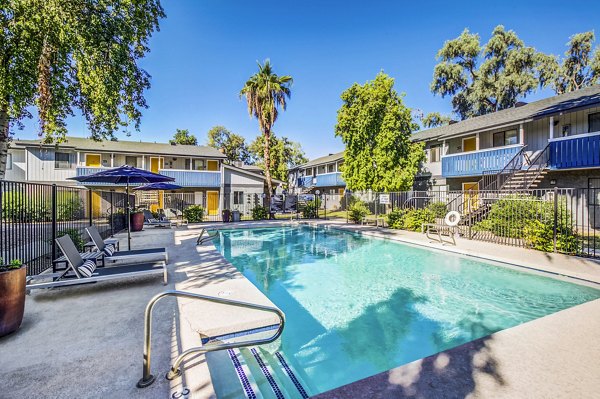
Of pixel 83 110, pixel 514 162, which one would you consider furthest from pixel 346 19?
pixel 83 110

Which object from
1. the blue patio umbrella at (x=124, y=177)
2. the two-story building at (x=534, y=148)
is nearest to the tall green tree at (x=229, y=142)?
the two-story building at (x=534, y=148)

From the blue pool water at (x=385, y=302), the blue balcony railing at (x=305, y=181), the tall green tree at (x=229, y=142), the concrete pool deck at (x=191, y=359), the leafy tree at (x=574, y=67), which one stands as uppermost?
the leafy tree at (x=574, y=67)

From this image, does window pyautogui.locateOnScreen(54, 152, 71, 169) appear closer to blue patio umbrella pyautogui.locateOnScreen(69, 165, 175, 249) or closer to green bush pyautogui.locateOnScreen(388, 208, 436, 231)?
blue patio umbrella pyautogui.locateOnScreen(69, 165, 175, 249)

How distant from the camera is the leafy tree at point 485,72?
1190 inches

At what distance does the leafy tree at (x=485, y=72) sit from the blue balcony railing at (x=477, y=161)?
18764mm

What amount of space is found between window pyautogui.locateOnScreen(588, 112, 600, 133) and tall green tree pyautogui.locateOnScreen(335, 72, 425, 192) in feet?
26.8

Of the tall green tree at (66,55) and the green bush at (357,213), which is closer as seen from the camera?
the tall green tree at (66,55)

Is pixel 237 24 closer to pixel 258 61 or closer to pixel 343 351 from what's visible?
pixel 258 61

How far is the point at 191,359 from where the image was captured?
125 inches

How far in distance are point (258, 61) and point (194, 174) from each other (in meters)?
11.6

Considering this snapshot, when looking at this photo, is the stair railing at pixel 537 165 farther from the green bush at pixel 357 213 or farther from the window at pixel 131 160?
the window at pixel 131 160

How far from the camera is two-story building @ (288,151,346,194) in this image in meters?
31.8

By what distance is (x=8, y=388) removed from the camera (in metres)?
2.70

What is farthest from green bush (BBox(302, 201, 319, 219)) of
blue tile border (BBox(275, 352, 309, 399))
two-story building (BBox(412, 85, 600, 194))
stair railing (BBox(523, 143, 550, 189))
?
blue tile border (BBox(275, 352, 309, 399))
